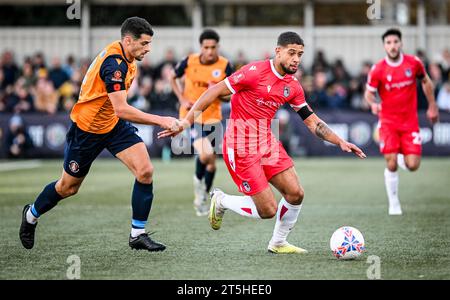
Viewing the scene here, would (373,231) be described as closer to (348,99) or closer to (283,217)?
(283,217)

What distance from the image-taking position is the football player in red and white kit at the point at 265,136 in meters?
8.64

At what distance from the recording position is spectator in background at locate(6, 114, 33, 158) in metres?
25.1

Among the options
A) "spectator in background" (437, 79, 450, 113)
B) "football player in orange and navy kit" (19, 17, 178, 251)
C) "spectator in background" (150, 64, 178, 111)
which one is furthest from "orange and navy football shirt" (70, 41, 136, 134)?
"spectator in background" (437, 79, 450, 113)

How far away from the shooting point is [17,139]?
25.4 metres

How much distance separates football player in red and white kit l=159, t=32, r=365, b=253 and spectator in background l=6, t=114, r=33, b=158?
17.2 meters

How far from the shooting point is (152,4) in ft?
108

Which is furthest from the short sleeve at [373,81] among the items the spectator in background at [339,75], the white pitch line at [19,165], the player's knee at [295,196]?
the spectator in background at [339,75]

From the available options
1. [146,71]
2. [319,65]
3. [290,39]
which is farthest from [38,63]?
[290,39]

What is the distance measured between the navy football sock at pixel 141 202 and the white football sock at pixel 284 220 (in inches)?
53.4

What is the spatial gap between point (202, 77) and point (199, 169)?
1.45 m

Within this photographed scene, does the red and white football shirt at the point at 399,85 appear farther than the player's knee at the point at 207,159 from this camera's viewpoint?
No

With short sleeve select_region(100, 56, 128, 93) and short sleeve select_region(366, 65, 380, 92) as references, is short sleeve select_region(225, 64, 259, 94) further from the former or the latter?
short sleeve select_region(366, 65, 380, 92)

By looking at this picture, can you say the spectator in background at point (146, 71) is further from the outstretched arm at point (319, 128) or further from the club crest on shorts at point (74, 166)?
the outstretched arm at point (319, 128)
